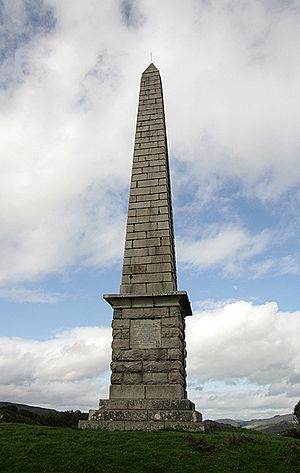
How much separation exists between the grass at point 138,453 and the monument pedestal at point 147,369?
2.78ft

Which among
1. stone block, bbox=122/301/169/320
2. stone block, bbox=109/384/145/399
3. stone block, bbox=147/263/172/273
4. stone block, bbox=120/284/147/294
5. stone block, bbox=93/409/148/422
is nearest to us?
stone block, bbox=93/409/148/422

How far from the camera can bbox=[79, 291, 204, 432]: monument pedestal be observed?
10039mm

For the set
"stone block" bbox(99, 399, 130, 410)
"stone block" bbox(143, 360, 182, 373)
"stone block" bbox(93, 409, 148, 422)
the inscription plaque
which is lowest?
"stone block" bbox(93, 409, 148, 422)

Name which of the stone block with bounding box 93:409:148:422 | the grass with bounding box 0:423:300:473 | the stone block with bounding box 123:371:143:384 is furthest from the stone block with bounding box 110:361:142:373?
the grass with bounding box 0:423:300:473

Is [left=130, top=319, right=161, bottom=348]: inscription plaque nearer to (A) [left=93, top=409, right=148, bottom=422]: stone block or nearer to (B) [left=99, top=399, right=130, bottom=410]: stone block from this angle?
(B) [left=99, top=399, right=130, bottom=410]: stone block

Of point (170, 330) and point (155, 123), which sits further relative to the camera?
point (155, 123)

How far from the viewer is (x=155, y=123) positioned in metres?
14.5

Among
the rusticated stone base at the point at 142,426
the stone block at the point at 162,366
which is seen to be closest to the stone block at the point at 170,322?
the stone block at the point at 162,366

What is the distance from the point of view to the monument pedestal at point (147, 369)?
10.0 m

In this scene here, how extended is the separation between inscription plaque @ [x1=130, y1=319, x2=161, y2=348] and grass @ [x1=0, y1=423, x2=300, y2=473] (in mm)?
2496

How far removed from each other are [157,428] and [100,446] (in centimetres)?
210

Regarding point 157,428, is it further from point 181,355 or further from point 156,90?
point 156,90

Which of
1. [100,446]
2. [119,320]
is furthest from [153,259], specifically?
[100,446]

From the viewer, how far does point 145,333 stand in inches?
445
